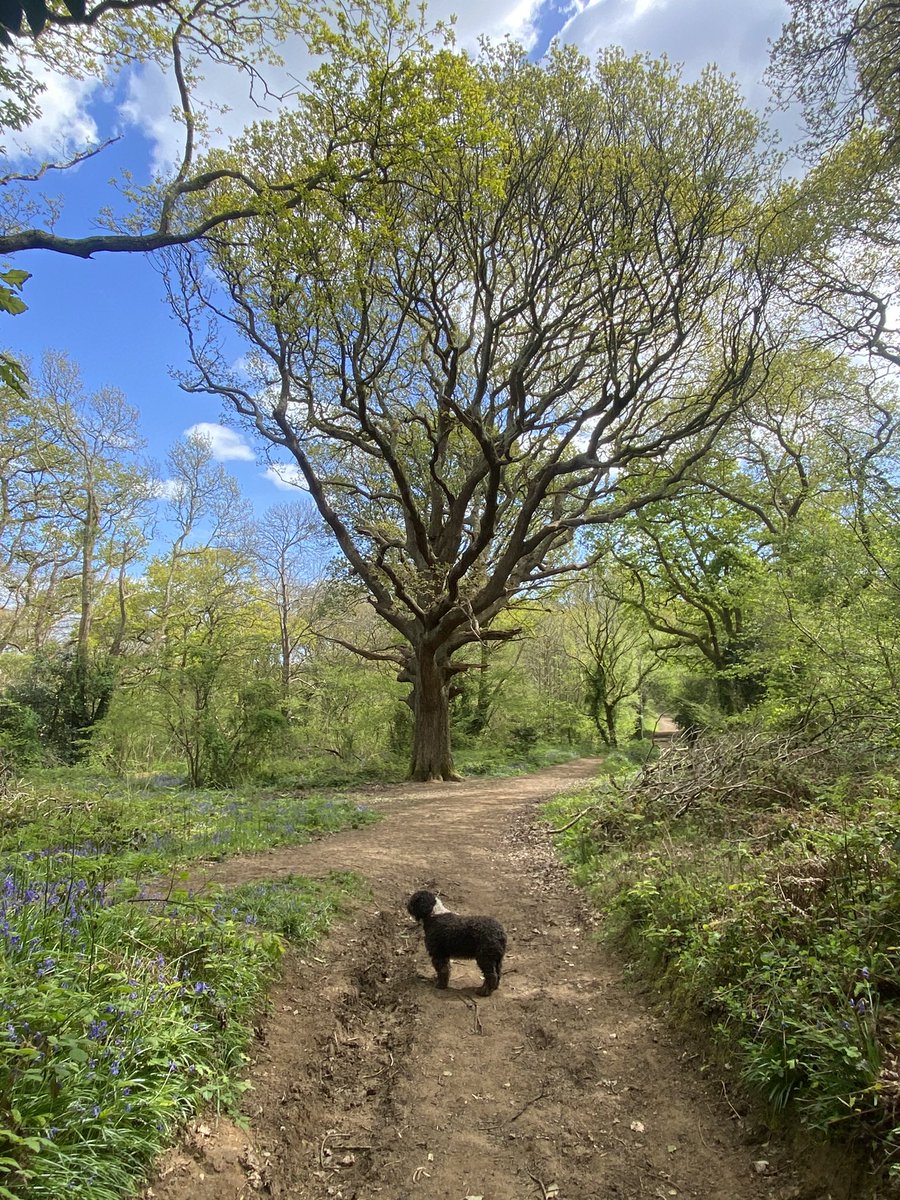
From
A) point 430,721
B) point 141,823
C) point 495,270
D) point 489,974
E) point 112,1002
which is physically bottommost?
point 489,974

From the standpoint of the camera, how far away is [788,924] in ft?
11.1

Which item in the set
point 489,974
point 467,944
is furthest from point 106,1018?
point 489,974

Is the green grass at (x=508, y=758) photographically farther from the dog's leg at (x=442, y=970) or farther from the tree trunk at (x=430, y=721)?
the dog's leg at (x=442, y=970)

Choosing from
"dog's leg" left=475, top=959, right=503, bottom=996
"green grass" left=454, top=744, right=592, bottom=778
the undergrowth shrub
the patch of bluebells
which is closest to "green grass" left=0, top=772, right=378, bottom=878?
the patch of bluebells

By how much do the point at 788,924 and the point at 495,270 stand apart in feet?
34.7

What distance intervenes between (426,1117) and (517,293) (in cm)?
1285

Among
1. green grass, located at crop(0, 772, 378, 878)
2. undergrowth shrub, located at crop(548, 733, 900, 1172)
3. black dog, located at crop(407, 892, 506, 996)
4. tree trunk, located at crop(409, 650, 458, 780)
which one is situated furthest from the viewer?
tree trunk, located at crop(409, 650, 458, 780)

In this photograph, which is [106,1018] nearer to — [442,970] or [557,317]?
[442,970]

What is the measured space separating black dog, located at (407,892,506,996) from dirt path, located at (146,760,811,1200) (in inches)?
5.8

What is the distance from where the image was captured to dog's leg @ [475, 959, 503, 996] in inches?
166

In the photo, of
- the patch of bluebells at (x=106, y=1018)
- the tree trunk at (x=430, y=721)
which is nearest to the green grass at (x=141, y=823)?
the patch of bluebells at (x=106, y=1018)

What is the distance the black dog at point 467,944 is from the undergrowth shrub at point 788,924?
3.54 feet

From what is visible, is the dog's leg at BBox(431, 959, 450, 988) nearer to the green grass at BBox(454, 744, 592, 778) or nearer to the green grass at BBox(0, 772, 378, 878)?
the green grass at BBox(0, 772, 378, 878)

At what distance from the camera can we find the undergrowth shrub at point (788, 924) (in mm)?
2465
